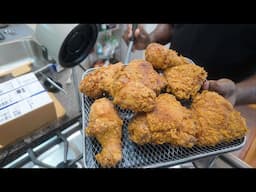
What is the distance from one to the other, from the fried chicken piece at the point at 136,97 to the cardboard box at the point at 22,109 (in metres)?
0.24

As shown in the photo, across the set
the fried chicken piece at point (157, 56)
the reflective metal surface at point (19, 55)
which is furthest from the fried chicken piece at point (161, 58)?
the reflective metal surface at point (19, 55)

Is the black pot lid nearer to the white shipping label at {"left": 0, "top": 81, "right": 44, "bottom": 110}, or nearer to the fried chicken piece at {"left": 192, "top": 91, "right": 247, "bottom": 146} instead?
the white shipping label at {"left": 0, "top": 81, "right": 44, "bottom": 110}

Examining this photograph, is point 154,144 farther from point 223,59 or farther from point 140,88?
point 223,59

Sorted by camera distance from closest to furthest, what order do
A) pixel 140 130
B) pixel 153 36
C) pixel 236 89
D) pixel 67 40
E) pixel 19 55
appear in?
1. pixel 140 130
2. pixel 67 40
3. pixel 236 89
4. pixel 19 55
5. pixel 153 36

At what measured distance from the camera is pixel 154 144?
1.24ft

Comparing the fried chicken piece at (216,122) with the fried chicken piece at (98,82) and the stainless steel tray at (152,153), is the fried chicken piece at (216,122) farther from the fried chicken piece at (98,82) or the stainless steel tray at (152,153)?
the fried chicken piece at (98,82)

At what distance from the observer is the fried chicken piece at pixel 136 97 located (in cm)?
36

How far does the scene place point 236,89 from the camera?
0.60 meters

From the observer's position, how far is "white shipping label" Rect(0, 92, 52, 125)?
47 cm

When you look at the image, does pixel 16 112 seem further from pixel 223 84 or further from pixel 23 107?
pixel 223 84

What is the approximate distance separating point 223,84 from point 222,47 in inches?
11.8

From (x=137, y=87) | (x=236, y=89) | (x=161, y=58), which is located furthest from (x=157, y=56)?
(x=236, y=89)

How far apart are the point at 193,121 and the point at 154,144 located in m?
0.08
